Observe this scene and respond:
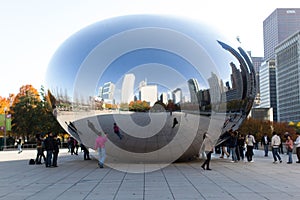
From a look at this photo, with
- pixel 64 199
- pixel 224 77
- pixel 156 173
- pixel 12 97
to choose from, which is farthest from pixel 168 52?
pixel 12 97

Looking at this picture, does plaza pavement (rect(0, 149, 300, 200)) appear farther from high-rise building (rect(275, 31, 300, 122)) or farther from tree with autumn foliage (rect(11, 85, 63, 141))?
high-rise building (rect(275, 31, 300, 122))

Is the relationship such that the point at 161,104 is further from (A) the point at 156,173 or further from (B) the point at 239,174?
(B) the point at 239,174

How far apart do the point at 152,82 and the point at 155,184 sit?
306cm

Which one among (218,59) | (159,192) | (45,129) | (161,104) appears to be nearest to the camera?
(159,192)

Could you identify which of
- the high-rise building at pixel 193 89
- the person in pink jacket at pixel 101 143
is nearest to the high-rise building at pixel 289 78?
the high-rise building at pixel 193 89

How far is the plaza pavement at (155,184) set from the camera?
26.0 feet

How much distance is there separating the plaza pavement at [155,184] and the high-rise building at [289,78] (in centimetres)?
11768

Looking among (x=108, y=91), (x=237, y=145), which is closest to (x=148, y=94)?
(x=108, y=91)

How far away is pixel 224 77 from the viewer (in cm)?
1222

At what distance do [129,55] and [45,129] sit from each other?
3890cm

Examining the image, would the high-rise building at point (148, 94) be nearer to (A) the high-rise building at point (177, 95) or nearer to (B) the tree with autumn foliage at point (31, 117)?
(A) the high-rise building at point (177, 95)

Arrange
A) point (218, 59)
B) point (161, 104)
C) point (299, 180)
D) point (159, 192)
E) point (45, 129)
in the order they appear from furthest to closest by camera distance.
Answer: point (45, 129) → point (218, 59) → point (161, 104) → point (299, 180) → point (159, 192)

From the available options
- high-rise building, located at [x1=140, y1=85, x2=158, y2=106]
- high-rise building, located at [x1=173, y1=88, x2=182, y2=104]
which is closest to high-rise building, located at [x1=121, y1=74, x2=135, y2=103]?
high-rise building, located at [x1=140, y1=85, x2=158, y2=106]

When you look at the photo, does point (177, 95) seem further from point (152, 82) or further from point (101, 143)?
point (101, 143)
